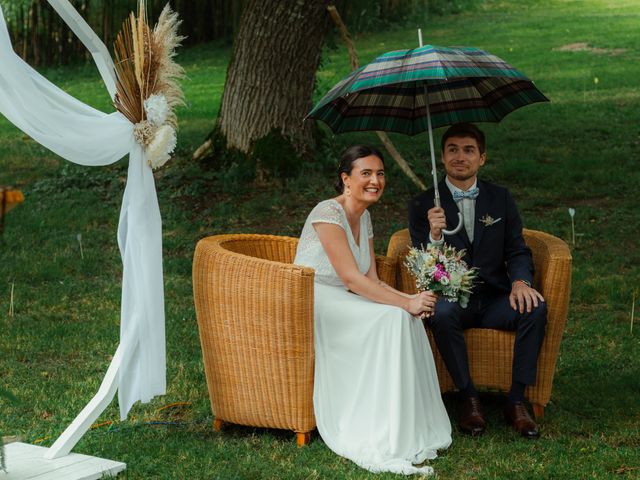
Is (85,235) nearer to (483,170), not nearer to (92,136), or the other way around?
(483,170)

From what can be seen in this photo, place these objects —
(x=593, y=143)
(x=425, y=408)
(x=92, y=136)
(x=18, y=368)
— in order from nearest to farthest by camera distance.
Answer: (x=92, y=136) → (x=425, y=408) → (x=18, y=368) → (x=593, y=143)

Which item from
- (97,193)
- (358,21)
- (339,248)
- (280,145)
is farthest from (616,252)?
(358,21)

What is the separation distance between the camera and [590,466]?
4066 mm

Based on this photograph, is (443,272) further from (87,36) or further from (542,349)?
(87,36)

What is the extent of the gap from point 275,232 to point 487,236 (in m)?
3.36

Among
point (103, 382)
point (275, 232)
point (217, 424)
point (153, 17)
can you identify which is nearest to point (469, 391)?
point (217, 424)

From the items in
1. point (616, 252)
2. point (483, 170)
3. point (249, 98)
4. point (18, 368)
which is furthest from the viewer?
point (483, 170)

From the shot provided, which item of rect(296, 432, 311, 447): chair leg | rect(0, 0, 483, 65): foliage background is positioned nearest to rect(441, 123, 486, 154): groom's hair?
rect(296, 432, 311, 447): chair leg

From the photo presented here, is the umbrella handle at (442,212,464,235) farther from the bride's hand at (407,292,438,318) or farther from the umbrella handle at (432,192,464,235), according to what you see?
the bride's hand at (407,292,438,318)

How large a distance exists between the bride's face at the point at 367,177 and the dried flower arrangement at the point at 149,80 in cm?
89

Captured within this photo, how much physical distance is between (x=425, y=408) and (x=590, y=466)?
684mm

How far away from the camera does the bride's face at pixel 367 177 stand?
179 inches

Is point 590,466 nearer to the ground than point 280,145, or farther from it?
nearer to the ground

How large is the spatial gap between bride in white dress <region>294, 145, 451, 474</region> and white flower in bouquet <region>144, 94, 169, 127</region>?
35.9 inches
